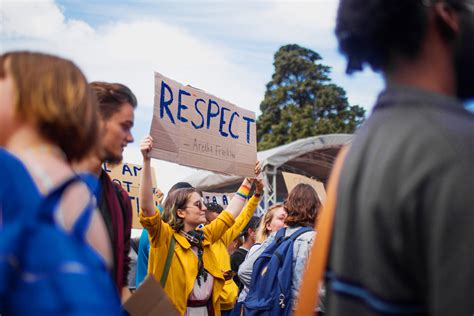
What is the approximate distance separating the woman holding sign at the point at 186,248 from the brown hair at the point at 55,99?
91.0 inches

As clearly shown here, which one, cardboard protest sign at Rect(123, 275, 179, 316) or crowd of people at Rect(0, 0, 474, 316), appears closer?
crowd of people at Rect(0, 0, 474, 316)

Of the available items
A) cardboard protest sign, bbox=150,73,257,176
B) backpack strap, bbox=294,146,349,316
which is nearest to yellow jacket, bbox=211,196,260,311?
cardboard protest sign, bbox=150,73,257,176

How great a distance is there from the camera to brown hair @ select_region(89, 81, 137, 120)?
98.0 inches

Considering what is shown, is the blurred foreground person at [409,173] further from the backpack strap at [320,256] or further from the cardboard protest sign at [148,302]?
the cardboard protest sign at [148,302]

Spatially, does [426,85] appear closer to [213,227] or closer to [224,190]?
[213,227]

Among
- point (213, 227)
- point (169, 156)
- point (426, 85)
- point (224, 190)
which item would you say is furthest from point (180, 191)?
point (224, 190)

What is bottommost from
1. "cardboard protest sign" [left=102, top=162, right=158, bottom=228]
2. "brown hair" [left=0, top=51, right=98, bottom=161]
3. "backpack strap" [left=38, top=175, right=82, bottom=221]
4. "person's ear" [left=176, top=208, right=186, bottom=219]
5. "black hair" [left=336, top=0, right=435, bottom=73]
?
"backpack strap" [left=38, top=175, right=82, bottom=221]

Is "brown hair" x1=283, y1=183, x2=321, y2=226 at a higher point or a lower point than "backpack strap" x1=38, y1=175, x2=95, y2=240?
higher

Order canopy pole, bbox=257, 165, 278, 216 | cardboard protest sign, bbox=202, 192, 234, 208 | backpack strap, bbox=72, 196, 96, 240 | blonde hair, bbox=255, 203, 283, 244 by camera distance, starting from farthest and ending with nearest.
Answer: canopy pole, bbox=257, 165, 278, 216 → cardboard protest sign, bbox=202, 192, 234, 208 → blonde hair, bbox=255, 203, 283, 244 → backpack strap, bbox=72, 196, 96, 240

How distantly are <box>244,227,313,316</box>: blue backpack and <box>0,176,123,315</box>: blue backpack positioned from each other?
298cm

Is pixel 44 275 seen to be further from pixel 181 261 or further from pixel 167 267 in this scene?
pixel 181 261

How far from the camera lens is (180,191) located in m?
4.97

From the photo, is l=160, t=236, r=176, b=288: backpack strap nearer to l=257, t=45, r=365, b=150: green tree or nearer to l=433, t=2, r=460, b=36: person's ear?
l=433, t=2, r=460, b=36: person's ear

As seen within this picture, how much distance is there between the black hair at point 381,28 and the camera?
1200 mm
